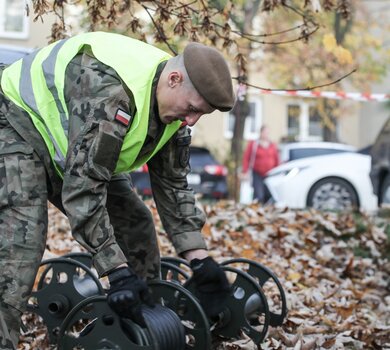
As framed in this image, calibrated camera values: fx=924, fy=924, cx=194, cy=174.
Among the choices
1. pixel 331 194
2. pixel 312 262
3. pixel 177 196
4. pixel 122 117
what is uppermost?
pixel 122 117

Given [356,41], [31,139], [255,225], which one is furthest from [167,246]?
[356,41]

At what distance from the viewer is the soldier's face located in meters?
3.88

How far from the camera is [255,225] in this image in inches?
362

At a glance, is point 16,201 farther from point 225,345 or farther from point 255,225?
point 255,225

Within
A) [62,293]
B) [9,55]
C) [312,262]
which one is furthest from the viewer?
[312,262]

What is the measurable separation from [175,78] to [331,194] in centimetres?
1067

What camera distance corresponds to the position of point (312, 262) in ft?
27.1

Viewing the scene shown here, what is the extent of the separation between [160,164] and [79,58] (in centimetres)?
77

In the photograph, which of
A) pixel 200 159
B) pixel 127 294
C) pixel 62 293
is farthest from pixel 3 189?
pixel 200 159

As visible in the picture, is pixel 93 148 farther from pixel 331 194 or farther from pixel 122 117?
pixel 331 194

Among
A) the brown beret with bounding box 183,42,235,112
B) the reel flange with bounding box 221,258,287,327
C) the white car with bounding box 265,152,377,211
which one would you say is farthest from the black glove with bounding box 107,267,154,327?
the white car with bounding box 265,152,377,211

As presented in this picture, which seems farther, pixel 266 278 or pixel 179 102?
pixel 266 278

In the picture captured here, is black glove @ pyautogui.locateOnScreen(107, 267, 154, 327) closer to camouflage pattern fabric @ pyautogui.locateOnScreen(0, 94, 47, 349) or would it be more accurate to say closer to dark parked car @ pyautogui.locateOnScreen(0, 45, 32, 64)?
camouflage pattern fabric @ pyautogui.locateOnScreen(0, 94, 47, 349)

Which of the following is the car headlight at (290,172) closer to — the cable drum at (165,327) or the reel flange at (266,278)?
the reel flange at (266,278)
